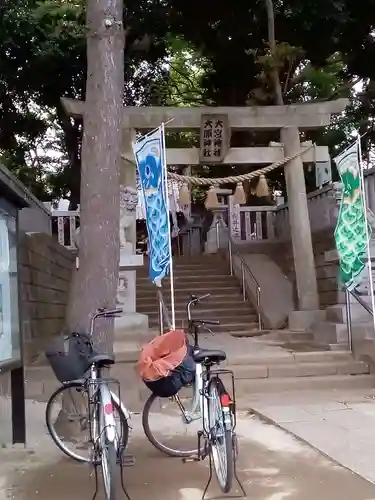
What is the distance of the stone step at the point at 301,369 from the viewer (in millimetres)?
9195

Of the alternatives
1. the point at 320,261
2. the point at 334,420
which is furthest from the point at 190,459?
the point at 320,261

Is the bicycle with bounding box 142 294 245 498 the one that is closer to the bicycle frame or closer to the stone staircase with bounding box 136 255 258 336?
the bicycle frame

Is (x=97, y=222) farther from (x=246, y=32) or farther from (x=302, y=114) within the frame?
(x=246, y=32)

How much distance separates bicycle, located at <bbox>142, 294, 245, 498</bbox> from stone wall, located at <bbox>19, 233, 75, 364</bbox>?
3292 millimetres

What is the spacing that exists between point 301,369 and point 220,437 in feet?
16.0

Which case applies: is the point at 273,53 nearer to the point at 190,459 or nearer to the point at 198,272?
the point at 198,272

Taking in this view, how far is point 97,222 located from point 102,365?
190cm

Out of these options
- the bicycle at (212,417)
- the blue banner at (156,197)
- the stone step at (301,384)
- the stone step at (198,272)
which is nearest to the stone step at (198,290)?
the stone step at (198,272)

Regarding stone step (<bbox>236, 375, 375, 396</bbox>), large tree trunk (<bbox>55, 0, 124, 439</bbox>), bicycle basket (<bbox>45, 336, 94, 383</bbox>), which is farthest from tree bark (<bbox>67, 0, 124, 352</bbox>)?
stone step (<bbox>236, 375, 375, 396</bbox>)

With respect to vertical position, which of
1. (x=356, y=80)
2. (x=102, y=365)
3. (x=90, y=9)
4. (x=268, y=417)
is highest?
(x=356, y=80)

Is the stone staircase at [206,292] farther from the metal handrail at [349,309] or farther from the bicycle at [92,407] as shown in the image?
the bicycle at [92,407]

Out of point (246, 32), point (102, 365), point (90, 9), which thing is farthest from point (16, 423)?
point (246, 32)

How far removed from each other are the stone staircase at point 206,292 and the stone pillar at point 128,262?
169 centimetres

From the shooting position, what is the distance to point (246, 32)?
1634cm
